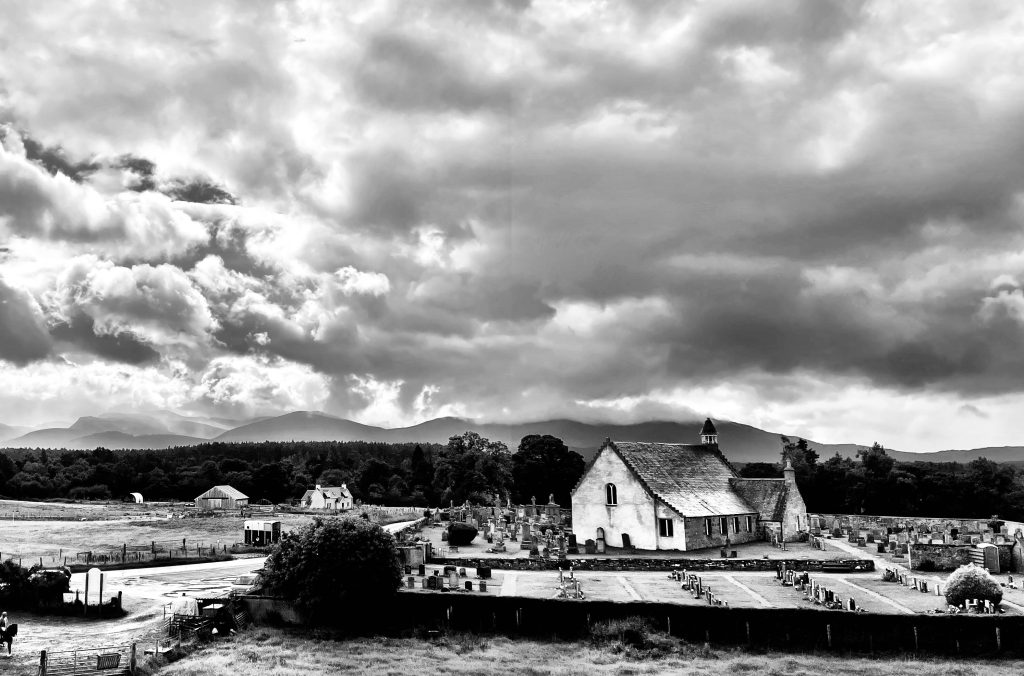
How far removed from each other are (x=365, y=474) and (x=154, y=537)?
195 feet

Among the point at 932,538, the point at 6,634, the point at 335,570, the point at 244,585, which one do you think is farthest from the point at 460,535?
the point at 932,538

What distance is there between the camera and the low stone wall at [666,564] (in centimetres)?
Answer: 4609

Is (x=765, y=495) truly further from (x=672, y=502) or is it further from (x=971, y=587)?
(x=971, y=587)

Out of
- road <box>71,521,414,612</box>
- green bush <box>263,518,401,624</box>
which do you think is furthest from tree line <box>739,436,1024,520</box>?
green bush <box>263,518,401,624</box>

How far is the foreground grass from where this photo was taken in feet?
96.2

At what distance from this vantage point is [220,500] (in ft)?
355

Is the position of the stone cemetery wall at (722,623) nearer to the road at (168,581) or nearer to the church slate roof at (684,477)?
the road at (168,581)

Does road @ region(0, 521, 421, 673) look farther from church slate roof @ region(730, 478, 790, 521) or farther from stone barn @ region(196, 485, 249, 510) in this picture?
stone barn @ region(196, 485, 249, 510)

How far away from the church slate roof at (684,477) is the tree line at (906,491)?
19.5 m

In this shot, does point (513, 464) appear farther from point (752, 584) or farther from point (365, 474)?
point (752, 584)

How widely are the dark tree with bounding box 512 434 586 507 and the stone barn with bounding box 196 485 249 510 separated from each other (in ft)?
125

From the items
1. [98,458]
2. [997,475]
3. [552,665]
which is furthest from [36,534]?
[98,458]

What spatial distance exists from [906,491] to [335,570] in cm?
6676

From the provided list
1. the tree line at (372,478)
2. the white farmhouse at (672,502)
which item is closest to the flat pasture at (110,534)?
the tree line at (372,478)
